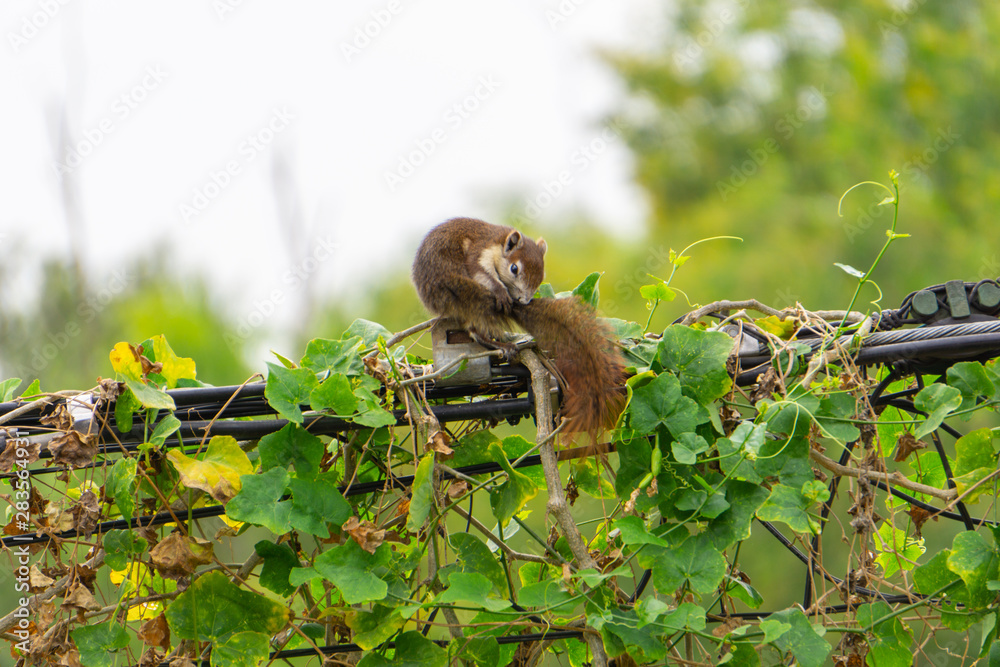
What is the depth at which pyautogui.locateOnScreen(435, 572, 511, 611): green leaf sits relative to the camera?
120 centimetres

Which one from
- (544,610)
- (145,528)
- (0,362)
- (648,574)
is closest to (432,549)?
(544,610)

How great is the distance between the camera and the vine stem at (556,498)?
1.26m

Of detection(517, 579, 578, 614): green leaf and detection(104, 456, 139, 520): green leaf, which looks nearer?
detection(517, 579, 578, 614): green leaf

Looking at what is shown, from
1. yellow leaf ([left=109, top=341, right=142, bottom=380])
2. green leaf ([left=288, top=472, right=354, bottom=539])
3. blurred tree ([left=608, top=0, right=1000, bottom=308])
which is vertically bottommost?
blurred tree ([left=608, top=0, right=1000, bottom=308])

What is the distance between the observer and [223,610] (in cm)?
135

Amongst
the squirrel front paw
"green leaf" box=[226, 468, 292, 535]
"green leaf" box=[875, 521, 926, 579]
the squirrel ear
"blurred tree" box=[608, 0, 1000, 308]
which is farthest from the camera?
"blurred tree" box=[608, 0, 1000, 308]

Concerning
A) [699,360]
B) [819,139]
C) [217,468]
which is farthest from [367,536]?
[819,139]

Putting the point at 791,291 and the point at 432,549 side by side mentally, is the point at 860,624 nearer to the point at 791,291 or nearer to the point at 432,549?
the point at 432,549

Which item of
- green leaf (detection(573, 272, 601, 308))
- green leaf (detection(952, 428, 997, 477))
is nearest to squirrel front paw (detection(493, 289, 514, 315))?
green leaf (detection(573, 272, 601, 308))

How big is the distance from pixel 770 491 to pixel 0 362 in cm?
623

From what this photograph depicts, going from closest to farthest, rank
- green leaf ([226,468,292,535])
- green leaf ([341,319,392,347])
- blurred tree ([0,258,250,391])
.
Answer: green leaf ([226,468,292,535]) → green leaf ([341,319,392,347]) → blurred tree ([0,258,250,391])

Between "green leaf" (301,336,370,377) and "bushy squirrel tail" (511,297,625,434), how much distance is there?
0.37 meters

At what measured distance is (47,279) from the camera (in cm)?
709

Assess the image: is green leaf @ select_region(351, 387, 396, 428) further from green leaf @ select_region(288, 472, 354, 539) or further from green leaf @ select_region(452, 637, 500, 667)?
green leaf @ select_region(452, 637, 500, 667)
